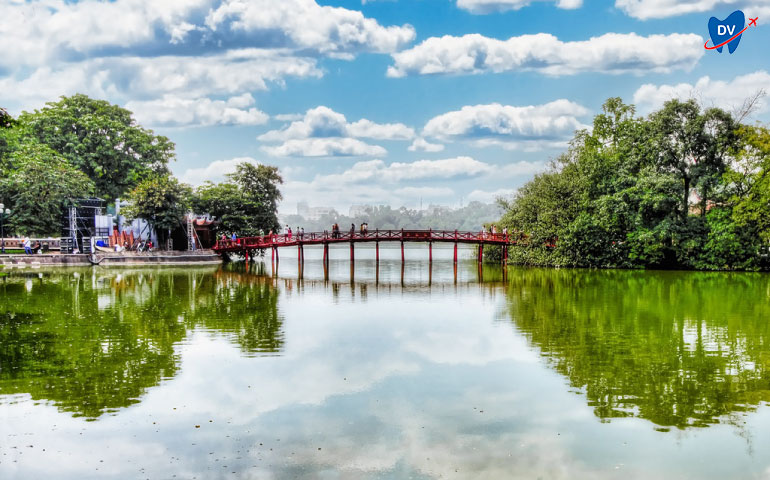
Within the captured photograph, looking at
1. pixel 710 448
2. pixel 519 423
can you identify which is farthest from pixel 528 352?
pixel 710 448

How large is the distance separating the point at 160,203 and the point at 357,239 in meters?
13.8

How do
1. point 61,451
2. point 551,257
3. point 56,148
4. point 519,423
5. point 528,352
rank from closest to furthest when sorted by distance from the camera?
point 61,451 < point 519,423 < point 528,352 < point 551,257 < point 56,148

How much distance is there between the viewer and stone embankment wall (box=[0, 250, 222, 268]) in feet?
136

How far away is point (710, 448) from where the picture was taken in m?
8.38

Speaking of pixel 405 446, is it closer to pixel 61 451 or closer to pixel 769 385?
pixel 61 451

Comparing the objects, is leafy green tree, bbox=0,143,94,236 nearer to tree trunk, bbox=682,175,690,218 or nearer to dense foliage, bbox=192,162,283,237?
dense foliage, bbox=192,162,283,237

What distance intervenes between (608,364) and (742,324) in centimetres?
730

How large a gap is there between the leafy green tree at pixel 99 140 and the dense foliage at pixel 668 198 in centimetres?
3377

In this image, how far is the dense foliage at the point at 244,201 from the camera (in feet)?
168

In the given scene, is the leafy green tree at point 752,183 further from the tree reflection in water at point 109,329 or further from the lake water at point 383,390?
the tree reflection in water at point 109,329

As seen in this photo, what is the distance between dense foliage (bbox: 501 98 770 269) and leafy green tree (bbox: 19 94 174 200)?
3377 cm

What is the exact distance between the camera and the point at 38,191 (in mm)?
44500

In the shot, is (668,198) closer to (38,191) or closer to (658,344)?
(658,344)

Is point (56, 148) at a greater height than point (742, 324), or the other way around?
point (56, 148)
